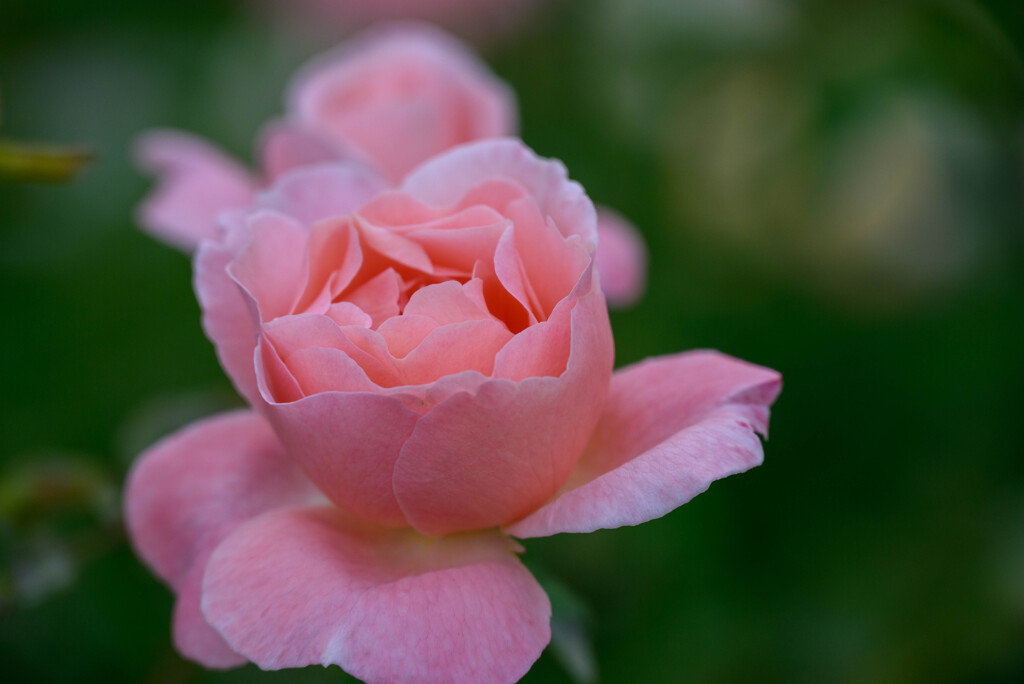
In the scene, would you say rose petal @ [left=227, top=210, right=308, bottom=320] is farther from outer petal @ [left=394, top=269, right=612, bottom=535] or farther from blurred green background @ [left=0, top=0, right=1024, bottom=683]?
blurred green background @ [left=0, top=0, right=1024, bottom=683]

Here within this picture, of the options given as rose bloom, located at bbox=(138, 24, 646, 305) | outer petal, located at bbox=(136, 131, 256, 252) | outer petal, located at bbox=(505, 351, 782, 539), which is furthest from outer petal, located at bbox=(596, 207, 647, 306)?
outer petal, located at bbox=(136, 131, 256, 252)

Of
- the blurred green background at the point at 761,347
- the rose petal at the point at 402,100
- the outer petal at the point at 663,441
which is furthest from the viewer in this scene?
the blurred green background at the point at 761,347

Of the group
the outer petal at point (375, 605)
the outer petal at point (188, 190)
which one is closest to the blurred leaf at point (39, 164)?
the outer petal at point (188, 190)

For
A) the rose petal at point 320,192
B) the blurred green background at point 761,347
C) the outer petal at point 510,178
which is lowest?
the blurred green background at point 761,347

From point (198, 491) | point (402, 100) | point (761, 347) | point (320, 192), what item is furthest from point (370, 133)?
point (761, 347)

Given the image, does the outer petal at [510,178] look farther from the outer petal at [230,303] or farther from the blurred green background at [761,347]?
the blurred green background at [761,347]

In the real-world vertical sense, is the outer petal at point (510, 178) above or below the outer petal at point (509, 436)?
above

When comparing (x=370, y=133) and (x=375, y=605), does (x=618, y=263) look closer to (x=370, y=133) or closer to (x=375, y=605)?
(x=370, y=133)
